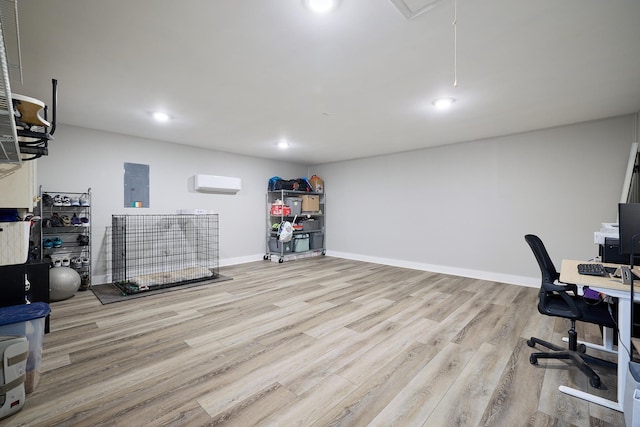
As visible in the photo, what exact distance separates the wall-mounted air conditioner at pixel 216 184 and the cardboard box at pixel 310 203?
1622 mm

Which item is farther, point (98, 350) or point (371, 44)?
point (98, 350)

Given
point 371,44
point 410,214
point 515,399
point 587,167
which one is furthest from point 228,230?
point 587,167

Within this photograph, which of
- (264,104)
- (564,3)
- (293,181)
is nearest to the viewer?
(564,3)

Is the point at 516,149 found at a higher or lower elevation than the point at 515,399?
higher

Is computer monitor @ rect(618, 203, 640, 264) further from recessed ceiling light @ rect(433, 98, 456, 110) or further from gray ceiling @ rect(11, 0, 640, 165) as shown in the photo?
recessed ceiling light @ rect(433, 98, 456, 110)

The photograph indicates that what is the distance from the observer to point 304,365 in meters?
2.10

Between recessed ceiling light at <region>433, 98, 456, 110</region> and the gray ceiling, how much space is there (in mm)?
100

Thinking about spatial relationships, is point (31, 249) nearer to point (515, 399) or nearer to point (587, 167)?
point (515, 399)

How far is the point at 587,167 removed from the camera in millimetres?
3781

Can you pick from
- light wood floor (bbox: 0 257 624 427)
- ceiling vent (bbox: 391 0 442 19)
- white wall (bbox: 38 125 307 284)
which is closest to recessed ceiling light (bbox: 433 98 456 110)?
ceiling vent (bbox: 391 0 442 19)

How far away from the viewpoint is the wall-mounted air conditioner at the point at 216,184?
5.12m

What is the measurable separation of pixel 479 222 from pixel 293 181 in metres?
3.96

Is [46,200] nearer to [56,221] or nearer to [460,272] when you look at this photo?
[56,221]

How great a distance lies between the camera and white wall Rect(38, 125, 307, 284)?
399 cm
